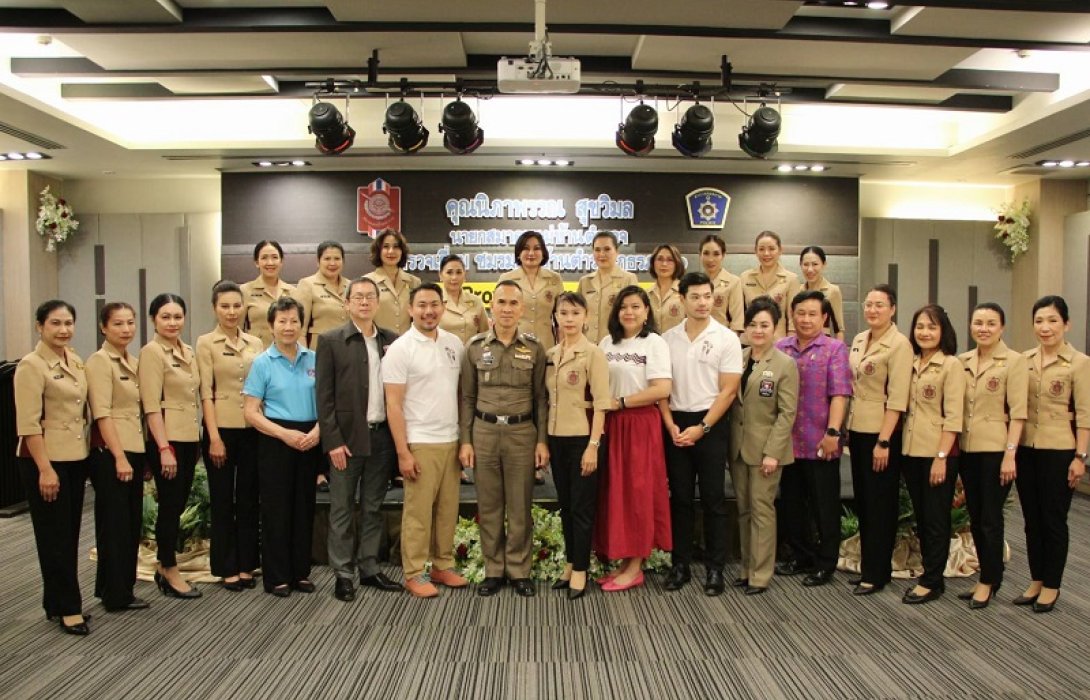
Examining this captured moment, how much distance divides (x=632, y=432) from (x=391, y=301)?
81.2 inches

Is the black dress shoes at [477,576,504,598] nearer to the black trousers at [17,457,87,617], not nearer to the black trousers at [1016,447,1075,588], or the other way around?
the black trousers at [17,457,87,617]

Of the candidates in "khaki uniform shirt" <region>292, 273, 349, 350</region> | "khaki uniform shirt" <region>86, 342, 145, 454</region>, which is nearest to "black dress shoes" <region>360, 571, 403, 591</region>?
"khaki uniform shirt" <region>86, 342, 145, 454</region>

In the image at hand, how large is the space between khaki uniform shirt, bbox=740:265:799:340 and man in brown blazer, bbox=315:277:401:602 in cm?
284

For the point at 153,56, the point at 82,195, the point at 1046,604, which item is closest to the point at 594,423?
the point at 1046,604

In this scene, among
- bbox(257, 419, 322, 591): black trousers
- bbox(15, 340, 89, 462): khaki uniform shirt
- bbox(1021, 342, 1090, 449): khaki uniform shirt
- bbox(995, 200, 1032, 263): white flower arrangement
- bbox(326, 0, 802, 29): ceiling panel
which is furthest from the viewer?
bbox(995, 200, 1032, 263): white flower arrangement

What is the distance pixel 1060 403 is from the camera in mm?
3961

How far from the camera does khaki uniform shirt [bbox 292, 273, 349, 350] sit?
5355 millimetres

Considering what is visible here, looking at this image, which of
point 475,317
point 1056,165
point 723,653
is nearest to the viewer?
point 723,653

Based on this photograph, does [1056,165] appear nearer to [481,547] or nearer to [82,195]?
[481,547]

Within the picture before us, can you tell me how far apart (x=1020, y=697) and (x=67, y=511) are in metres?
4.36

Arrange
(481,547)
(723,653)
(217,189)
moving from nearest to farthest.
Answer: (723,653), (481,547), (217,189)

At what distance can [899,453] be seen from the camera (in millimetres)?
4242

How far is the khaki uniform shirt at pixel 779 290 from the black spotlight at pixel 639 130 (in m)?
1.30

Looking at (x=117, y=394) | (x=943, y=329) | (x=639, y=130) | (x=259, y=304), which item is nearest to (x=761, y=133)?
(x=639, y=130)
